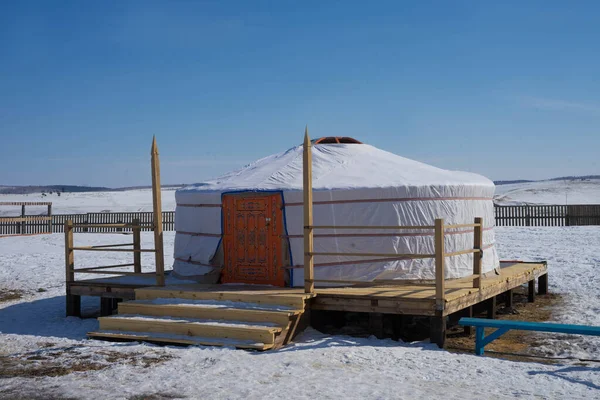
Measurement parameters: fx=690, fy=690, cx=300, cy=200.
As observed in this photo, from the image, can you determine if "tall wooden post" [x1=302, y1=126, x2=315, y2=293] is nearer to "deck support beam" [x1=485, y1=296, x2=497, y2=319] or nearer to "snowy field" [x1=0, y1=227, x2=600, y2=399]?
"snowy field" [x1=0, y1=227, x2=600, y2=399]

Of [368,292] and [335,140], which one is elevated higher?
[335,140]

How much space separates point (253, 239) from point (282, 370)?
322 cm

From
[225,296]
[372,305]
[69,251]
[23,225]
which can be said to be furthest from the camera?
[23,225]

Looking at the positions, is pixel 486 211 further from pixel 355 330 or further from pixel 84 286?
pixel 84 286

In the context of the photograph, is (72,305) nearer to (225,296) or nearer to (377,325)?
(225,296)

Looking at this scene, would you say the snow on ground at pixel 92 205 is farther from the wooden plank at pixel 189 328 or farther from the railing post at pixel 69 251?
the wooden plank at pixel 189 328

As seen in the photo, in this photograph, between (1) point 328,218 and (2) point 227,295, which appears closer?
(2) point 227,295

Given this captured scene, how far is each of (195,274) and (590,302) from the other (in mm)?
5676

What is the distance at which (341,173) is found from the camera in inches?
367

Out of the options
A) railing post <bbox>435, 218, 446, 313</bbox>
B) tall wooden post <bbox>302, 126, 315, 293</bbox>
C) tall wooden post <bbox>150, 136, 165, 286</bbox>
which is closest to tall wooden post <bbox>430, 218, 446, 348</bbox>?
railing post <bbox>435, 218, 446, 313</bbox>

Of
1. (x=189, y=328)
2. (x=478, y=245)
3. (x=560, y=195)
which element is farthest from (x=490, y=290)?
(x=560, y=195)

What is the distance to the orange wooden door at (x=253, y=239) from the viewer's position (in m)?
8.91

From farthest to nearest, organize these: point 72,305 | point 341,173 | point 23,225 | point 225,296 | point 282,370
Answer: point 23,225 → point 72,305 → point 341,173 → point 225,296 → point 282,370

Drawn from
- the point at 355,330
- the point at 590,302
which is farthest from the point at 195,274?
the point at 590,302
